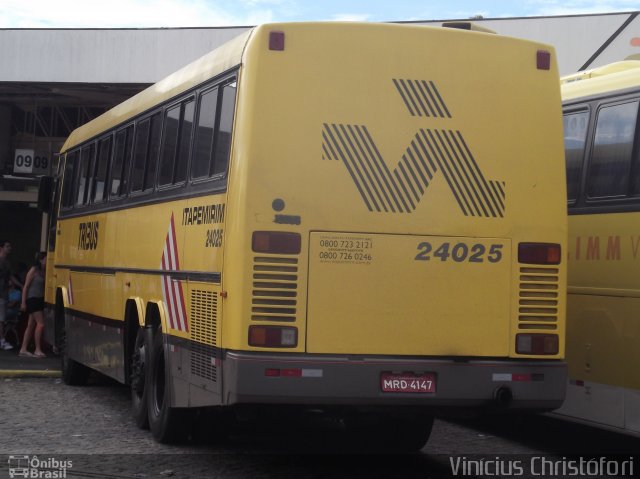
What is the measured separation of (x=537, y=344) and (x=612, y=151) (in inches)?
91.5

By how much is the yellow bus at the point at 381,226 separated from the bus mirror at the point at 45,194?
895 cm

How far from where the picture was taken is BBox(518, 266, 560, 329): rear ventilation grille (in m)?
8.71

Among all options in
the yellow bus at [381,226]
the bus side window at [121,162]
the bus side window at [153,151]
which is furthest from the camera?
the bus side window at [121,162]

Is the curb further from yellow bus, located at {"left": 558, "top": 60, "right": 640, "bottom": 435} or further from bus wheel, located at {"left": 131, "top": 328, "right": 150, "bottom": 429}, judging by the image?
yellow bus, located at {"left": 558, "top": 60, "right": 640, "bottom": 435}

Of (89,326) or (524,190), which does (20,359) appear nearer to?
(89,326)

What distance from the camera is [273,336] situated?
27.0ft

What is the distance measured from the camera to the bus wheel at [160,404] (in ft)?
34.0

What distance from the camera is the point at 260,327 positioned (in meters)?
8.22

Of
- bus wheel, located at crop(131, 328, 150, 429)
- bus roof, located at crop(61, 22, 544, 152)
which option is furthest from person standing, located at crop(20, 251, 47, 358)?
bus wheel, located at crop(131, 328, 150, 429)

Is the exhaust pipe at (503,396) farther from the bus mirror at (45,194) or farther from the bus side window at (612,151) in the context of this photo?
the bus mirror at (45,194)

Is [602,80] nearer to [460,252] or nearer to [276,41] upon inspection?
[460,252]

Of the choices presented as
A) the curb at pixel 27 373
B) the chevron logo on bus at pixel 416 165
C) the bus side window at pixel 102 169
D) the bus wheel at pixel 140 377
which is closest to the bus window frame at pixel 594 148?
the chevron logo on bus at pixel 416 165

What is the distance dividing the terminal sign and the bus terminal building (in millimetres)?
25

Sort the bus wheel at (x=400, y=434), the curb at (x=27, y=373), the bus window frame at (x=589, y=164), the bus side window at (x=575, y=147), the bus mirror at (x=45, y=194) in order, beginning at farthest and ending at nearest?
the bus mirror at (x=45, y=194)
the curb at (x=27, y=373)
the bus side window at (x=575, y=147)
the bus wheel at (x=400, y=434)
the bus window frame at (x=589, y=164)
